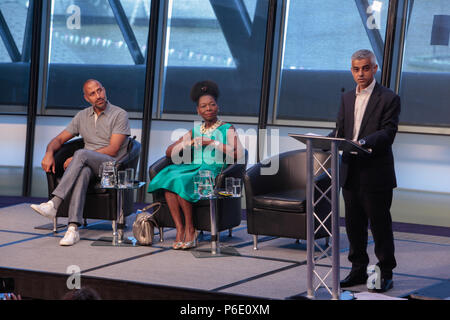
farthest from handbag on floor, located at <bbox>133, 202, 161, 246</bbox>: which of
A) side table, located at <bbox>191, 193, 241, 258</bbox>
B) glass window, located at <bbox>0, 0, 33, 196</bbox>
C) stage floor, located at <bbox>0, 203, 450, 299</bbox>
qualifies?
glass window, located at <bbox>0, 0, 33, 196</bbox>

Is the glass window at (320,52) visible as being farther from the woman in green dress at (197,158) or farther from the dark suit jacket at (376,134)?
the dark suit jacket at (376,134)

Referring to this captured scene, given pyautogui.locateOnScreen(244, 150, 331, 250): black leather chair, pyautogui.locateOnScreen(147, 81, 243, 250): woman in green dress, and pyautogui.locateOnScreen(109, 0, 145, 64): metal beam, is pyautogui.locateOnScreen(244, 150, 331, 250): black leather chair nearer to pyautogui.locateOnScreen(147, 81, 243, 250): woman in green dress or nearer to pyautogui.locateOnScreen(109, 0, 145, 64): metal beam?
pyautogui.locateOnScreen(147, 81, 243, 250): woman in green dress

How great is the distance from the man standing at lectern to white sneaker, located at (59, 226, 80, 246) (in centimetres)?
227

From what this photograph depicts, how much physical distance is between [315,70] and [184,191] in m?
2.95

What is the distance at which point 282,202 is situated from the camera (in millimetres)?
4996

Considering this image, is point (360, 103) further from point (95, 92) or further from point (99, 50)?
point (99, 50)

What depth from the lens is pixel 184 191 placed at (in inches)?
197

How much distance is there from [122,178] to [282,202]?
127cm

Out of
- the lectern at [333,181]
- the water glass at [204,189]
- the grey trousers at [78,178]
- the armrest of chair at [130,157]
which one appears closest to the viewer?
the lectern at [333,181]

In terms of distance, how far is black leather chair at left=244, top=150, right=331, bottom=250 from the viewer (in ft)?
16.2

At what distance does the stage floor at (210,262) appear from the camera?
4.02 m

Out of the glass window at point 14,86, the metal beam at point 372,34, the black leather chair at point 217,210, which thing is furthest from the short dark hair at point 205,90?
the glass window at point 14,86

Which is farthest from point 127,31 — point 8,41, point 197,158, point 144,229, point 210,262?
point 210,262
